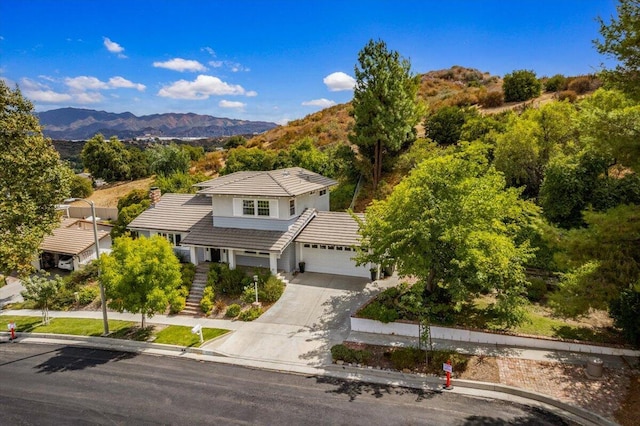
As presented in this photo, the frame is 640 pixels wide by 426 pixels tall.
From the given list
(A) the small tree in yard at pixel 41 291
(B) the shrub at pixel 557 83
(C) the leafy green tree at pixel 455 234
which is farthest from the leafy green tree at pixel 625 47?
(B) the shrub at pixel 557 83

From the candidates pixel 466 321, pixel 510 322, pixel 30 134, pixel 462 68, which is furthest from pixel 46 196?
pixel 462 68

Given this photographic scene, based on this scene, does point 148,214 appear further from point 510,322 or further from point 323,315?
point 510,322

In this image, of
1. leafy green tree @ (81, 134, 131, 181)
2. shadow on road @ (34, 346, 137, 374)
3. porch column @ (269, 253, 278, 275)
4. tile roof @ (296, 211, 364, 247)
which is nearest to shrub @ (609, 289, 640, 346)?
tile roof @ (296, 211, 364, 247)

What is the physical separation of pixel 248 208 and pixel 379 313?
12567mm

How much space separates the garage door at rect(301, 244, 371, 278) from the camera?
84.5ft

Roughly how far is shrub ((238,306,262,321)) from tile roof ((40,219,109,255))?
Answer: 18.0 metres

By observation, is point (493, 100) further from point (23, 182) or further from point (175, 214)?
point (23, 182)

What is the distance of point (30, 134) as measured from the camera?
26578mm

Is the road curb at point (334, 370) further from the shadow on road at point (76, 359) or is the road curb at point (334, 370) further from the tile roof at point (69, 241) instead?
the tile roof at point (69, 241)

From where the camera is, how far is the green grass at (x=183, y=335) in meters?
19.5

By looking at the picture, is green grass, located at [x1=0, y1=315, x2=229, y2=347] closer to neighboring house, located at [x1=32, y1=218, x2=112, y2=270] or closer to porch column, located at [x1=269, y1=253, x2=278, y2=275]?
porch column, located at [x1=269, y1=253, x2=278, y2=275]

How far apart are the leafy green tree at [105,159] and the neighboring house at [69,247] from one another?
30841mm

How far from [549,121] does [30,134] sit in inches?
1503

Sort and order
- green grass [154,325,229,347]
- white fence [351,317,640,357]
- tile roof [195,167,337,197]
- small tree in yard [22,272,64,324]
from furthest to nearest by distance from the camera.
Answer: tile roof [195,167,337,197], small tree in yard [22,272,64,324], green grass [154,325,229,347], white fence [351,317,640,357]
